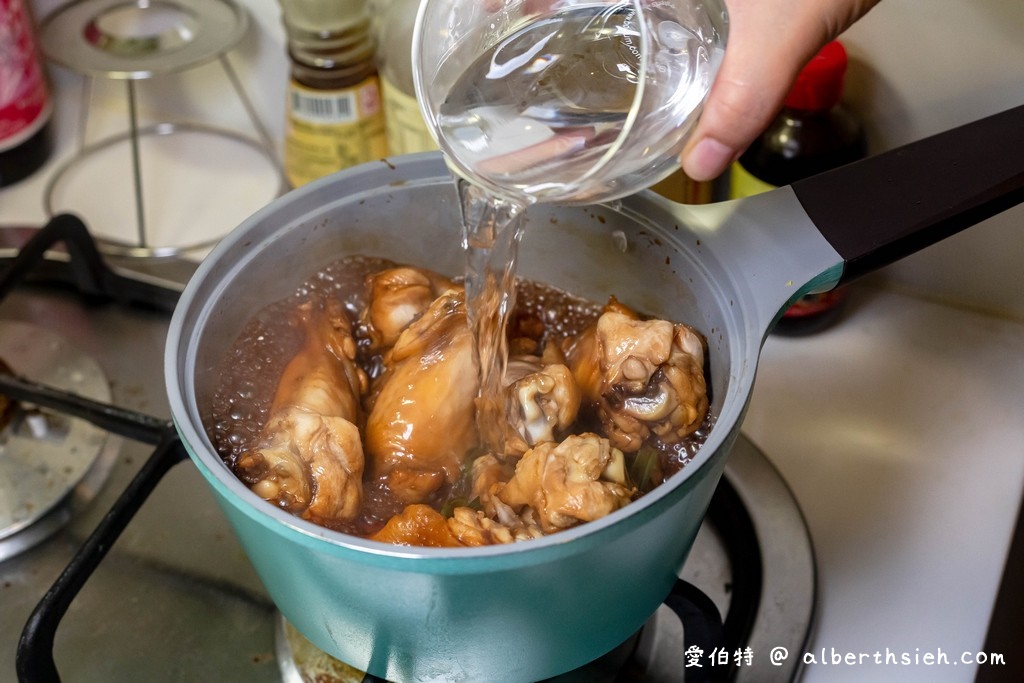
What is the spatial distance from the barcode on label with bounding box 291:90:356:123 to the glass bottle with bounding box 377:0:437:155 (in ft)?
0.13

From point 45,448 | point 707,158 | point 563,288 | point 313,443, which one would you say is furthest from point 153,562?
point 707,158

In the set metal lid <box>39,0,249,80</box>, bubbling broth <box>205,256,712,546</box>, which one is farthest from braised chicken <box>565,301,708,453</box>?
metal lid <box>39,0,249,80</box>

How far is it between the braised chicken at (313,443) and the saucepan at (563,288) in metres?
0.04

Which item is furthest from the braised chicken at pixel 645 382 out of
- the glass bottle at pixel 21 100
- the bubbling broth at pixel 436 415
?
the glass bottle at pixel 21 100

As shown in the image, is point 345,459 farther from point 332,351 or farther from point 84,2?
point 84,2

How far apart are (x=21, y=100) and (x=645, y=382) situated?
781 mm

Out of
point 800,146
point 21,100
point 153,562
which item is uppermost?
point 800,146

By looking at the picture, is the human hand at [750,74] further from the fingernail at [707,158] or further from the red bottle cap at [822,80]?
the red bottle cap at [822,80]

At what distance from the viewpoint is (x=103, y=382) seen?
3.02 feet

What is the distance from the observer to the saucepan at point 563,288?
504mm

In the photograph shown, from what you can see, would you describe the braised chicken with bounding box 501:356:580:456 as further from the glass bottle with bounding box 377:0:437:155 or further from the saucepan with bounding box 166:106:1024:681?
the glass bottle with bounding box 377:0:437:155

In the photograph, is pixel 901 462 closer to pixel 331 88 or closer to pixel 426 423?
pixel 426 423

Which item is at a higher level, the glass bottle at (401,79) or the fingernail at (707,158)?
the fingernail at (707,158)

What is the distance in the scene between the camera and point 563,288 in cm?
77
